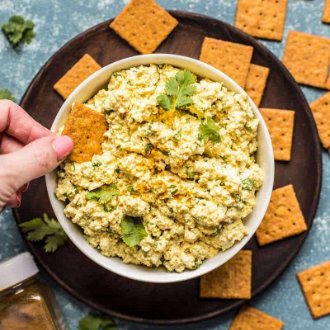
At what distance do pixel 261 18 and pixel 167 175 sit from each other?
1155mm

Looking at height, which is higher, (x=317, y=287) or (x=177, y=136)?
(x=177, y=136)

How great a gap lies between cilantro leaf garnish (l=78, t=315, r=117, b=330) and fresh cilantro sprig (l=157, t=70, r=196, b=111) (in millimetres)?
1269

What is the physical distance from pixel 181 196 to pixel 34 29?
1351mm

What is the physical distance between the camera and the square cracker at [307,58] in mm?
2670

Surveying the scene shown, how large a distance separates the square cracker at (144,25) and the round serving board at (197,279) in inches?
1.4

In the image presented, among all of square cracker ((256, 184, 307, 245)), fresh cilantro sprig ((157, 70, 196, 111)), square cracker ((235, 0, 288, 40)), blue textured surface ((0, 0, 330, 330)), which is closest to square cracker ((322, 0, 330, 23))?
blue textured surface ((0, 0, 330, 330))

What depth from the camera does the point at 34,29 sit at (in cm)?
272

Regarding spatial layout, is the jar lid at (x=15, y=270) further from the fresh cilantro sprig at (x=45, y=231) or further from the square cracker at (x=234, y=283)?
the square cracker at (x=234, y=283)

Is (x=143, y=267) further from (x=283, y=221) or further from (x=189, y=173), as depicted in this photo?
(x=283, y=221)

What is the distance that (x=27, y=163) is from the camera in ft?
6.26

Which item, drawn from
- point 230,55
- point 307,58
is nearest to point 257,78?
point 230,55

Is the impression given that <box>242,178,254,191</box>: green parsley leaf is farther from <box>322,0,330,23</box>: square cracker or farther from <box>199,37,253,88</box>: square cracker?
<box>322,0,330,23</box>: square cracker

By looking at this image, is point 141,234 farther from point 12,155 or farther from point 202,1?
point 202,1

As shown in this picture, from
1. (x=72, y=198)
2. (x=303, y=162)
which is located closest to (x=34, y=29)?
(x=72, y=198)
